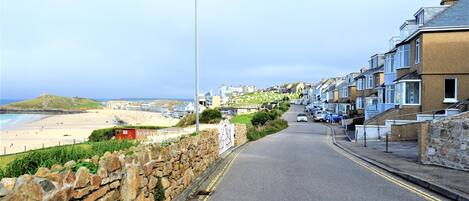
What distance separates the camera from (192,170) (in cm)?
1178

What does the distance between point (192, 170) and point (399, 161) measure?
30.7ft

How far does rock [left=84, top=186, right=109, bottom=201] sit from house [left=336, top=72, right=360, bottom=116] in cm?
7193

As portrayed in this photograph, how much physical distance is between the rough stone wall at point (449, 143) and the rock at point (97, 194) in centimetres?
1179

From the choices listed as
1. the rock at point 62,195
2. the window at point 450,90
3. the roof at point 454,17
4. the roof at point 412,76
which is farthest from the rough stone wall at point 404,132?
the rock at point 62,195

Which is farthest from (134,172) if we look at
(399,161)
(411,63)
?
(411,63)

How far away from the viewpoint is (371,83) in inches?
2370

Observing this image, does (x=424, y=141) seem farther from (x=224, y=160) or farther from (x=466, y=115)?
(x=224, y=160)

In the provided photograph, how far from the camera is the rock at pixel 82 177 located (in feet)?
16.0

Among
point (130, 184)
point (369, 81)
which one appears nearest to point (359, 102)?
point (369, 81)

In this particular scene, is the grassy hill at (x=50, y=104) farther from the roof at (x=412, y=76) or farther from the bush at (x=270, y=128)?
the roof at (x=412, y=76)

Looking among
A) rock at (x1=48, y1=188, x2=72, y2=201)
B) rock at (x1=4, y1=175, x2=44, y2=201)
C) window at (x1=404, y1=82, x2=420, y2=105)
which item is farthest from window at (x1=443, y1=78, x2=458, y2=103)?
rock at (x1=4, y1=175, x2=44, y2=201)

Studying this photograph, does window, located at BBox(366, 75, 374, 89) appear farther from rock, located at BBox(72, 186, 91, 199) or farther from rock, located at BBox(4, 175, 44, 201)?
rock, located at BBox(4, 175, 44, 201)

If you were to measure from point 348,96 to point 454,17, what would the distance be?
50.8 metres

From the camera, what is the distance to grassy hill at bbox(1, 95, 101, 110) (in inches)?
6012
